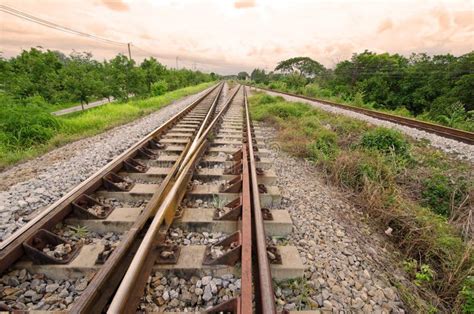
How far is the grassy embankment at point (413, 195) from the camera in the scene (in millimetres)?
2004

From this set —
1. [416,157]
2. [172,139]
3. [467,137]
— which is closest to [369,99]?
[467,137]

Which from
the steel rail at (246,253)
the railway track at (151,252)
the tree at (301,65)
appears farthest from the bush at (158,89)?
the tree at (301,65)

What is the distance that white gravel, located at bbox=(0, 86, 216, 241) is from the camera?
8.29 ft

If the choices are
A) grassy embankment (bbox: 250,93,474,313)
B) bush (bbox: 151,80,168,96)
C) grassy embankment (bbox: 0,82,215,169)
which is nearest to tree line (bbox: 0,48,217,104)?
bush (bbox: 151,80,168,96)

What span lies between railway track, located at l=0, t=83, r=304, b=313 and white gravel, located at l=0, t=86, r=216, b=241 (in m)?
0.51

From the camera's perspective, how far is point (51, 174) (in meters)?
3.52

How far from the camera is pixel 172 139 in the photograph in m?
5.29

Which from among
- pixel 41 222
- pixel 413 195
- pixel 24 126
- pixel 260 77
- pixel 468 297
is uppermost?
pixel 260 77

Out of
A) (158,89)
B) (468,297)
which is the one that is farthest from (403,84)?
(468,297)

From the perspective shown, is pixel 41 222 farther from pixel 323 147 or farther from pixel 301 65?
pixel 301 65

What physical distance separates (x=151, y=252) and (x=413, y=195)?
4.07 m

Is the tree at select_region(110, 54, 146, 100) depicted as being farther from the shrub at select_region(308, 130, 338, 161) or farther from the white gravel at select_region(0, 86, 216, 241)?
the shrub at select_region(308, 130, 338, 161)

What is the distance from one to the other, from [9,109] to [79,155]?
3206mm

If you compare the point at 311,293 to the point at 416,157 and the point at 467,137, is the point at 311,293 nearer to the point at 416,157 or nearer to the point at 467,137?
the point at 416,157
